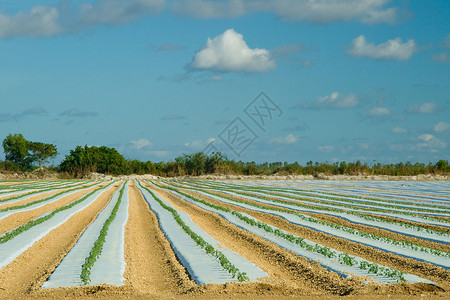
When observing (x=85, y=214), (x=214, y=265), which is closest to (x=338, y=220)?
(x=214, y=265)

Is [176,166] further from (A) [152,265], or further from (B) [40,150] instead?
(A) [152,265]

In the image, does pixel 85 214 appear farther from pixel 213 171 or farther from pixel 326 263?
pixel 213 171

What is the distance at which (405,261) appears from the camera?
8.97m

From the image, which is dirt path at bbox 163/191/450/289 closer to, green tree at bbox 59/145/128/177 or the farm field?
the farm field

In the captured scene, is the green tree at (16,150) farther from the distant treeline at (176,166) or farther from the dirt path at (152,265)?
the dirt path at (152,265)

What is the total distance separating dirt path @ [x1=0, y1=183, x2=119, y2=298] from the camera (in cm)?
745

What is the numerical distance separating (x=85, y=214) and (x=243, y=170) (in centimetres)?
3890

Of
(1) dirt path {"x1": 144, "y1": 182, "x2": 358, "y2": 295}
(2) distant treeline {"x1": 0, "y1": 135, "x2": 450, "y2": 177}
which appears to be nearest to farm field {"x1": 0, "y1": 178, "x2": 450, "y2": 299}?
(1) dirt path {"x1": 144, "y1": 182, "x2": 358, "y2": 295}

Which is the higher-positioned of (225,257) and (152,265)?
(225,257)

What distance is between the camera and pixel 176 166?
195 feet

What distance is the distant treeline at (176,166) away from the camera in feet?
173

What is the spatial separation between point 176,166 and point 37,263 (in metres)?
50.2

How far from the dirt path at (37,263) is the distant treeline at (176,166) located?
41.2 meters

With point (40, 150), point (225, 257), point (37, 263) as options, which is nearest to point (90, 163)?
point (40, 150)
